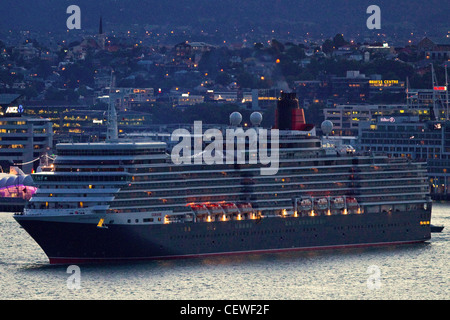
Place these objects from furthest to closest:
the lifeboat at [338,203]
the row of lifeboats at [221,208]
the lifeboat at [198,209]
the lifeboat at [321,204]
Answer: the lifeboat at [338,203], the lifeboat at [321,204], the row of lifeboats at [221,208], the lifeboat at [198,209]

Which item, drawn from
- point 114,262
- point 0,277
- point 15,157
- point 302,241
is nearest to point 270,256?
point 302,241

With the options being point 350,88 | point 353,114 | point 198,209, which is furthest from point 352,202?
point 350,88

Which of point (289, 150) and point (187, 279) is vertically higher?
point (289, 150)

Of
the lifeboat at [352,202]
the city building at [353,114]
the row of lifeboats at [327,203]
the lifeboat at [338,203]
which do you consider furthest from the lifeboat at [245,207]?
the city building at [353,114]

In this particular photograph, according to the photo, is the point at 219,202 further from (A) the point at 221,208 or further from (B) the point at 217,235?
(B) the point at 217,235

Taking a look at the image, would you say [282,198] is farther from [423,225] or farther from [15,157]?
[15,157]

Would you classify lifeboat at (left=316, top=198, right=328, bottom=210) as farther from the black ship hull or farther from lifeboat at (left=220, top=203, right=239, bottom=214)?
lifeboat at (left=220, top=203, right=239, bottom=214)

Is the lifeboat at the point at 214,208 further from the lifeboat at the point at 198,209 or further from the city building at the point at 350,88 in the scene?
the city building at the point at 350,88
